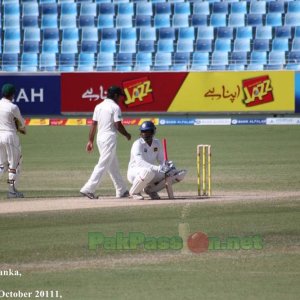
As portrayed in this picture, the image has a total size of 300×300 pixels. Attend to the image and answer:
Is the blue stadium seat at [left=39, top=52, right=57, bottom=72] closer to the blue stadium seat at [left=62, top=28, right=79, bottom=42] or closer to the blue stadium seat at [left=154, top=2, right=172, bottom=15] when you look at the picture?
the blue stadium seat at [left=62, top=28, right=79, bottom=42]

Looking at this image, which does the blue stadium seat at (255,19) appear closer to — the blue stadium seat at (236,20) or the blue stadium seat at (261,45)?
the blue stadium seat at (236,20)

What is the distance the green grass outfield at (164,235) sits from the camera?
10.4m

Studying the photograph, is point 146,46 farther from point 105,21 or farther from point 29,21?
point 29,21

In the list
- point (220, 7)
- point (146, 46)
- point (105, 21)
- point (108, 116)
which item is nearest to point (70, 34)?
point (105, 21)

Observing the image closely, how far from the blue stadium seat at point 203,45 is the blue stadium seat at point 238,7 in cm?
164

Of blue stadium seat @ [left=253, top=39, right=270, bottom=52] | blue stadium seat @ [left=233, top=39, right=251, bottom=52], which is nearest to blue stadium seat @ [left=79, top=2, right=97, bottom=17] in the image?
blue stadium seat @ [left=233, top=39, right=251, bottom=52]

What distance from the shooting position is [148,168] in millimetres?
16922

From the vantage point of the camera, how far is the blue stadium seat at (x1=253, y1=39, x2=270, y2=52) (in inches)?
1458

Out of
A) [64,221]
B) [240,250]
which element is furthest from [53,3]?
[240,250]

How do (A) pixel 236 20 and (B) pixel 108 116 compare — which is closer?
(B) pixel 108 116

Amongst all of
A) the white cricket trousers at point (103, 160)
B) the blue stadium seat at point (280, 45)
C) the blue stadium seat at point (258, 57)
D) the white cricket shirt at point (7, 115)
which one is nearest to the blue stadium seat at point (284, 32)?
the blue stadium seat at point (280, 45)

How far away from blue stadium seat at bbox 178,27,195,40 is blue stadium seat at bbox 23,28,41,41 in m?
4.72

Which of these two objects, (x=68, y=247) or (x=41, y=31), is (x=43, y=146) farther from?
(x=68, y=247)

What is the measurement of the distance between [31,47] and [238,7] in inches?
275
